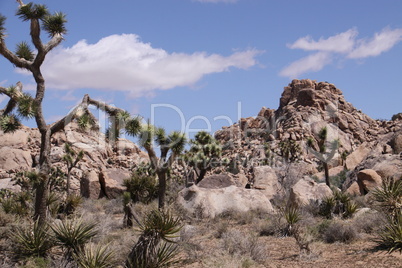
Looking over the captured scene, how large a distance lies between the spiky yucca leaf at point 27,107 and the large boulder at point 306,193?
11.9 meters

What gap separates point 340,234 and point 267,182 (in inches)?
628

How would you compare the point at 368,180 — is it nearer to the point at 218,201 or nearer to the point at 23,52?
the point at 218,201

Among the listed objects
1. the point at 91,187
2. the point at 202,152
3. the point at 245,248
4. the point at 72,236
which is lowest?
the point at 245,248

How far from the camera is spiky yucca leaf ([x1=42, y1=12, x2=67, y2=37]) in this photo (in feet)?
42.1

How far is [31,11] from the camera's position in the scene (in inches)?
481

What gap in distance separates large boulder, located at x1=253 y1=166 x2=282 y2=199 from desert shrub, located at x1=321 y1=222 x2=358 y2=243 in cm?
1359

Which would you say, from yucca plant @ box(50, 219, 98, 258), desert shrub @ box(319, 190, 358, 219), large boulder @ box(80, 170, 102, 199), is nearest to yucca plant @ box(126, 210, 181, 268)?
yucca plant @ box(50, 219, 98, 258)

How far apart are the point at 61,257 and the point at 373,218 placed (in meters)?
9.52

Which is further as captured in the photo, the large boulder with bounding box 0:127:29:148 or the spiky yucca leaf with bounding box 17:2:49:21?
the large boulder with bounding box 0:127:29:148

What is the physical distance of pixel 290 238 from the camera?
43.1 feet

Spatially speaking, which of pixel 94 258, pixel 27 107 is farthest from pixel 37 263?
pixel 27 107

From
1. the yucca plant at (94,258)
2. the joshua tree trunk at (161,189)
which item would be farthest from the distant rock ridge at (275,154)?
the yucca plant at (94,258)

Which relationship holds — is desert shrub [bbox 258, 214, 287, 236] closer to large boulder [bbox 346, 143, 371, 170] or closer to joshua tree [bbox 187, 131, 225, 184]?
joshua tree [bbox 187, 131, 225, 184]

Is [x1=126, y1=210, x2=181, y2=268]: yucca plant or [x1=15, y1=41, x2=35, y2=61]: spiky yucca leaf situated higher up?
[x1=15, y1=41, x2=35, y2=61]: spiky yucca leaf
